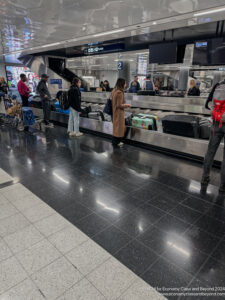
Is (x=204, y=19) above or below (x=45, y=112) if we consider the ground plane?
above

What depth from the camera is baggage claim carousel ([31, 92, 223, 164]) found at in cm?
493

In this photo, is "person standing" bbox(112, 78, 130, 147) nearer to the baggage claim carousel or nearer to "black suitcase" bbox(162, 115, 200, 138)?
the baggage claim carousel

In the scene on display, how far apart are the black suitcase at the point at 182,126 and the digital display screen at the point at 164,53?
10.8 ft

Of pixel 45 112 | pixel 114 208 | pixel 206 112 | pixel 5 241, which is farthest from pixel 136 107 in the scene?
pixel 5 241

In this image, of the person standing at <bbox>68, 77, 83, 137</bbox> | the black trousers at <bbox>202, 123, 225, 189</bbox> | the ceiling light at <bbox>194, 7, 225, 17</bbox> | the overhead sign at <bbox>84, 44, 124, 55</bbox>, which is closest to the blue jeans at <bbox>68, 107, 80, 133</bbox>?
the person standing at <bbox>68, 77, 83, 137</bbox>

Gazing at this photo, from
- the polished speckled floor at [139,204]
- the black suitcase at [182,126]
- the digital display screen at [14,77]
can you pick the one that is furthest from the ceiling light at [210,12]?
the digital display screen at [14,77]

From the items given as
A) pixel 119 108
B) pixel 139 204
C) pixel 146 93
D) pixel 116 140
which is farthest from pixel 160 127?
pixel 146 93

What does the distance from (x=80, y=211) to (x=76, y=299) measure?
1331 millimetres

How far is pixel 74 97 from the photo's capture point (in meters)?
6.38

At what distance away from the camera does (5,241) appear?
2.46 meters

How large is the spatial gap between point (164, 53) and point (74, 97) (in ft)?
12.5

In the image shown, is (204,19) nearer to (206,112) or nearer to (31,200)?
(206,112)

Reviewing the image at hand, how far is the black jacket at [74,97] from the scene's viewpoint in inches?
249

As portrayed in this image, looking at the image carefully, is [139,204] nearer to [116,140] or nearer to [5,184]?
[5,184]
